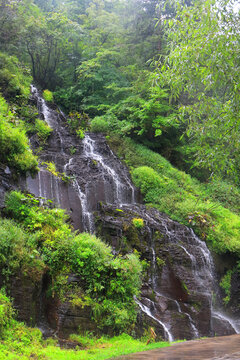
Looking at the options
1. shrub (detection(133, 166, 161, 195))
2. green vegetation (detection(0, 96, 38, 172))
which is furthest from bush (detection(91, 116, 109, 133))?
green vegetation (detection(0, 96, 38, 172))

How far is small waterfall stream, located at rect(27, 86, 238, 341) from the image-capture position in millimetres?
8594

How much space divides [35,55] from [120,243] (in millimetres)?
17898

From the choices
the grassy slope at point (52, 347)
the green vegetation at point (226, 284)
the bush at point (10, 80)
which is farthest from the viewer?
the bush at point (10, 80)

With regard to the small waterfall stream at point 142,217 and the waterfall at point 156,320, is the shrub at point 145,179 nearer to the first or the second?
the small waterfall stream at point 142,217

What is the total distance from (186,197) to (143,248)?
5.12m

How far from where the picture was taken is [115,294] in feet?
22.2


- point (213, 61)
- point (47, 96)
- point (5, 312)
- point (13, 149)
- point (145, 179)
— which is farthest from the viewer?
point (47, 96)

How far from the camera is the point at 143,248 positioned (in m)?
9.63

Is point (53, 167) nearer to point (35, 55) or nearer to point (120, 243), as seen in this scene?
point (120, 243)

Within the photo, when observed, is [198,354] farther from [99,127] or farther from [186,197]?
[99,127]

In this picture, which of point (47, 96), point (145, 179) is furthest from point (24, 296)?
point (47, 96)

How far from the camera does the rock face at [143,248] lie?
753 cm

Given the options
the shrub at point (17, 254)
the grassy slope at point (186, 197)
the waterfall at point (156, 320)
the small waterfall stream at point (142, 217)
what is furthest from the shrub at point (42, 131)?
the waterfall at point (156, 320)

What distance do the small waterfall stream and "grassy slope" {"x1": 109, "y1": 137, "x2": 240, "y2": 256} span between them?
709 mm
